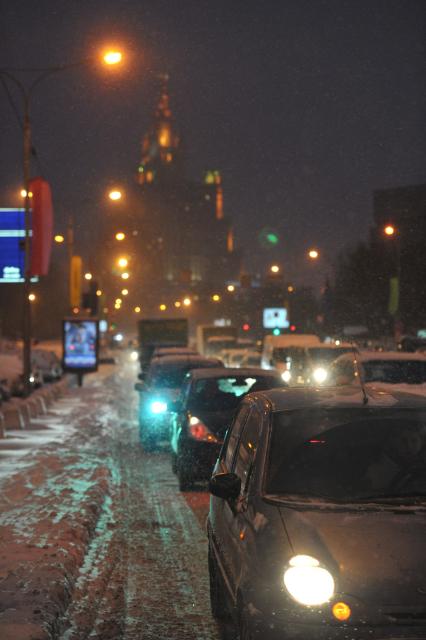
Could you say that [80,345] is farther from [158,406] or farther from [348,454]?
[348,454]

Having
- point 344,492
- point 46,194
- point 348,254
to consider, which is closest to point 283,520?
point 344,492

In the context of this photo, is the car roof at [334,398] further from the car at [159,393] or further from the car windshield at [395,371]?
the car at [159,393]

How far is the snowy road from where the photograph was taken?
6520 millimetres

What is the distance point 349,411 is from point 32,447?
12659 mm

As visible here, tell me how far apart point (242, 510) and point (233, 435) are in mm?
1384

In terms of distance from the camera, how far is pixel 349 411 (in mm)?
5785

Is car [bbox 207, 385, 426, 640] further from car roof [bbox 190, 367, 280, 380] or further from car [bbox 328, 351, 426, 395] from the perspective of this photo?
car [bbox 328, 351, 426, 395]

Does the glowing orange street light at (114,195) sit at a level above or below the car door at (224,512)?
above

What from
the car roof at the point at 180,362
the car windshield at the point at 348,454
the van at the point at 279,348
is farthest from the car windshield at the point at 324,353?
the car windshield at the point at 348,454

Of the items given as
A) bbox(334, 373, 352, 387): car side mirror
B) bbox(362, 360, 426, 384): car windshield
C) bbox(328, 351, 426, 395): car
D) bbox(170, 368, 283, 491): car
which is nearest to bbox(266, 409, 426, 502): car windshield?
bbox(170, 368, 283, 491): car

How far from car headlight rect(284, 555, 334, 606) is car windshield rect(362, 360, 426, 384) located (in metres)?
11.4

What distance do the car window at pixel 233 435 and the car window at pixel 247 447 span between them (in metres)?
0.19

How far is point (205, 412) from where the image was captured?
13016mm

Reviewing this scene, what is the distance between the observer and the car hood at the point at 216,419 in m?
12.6
